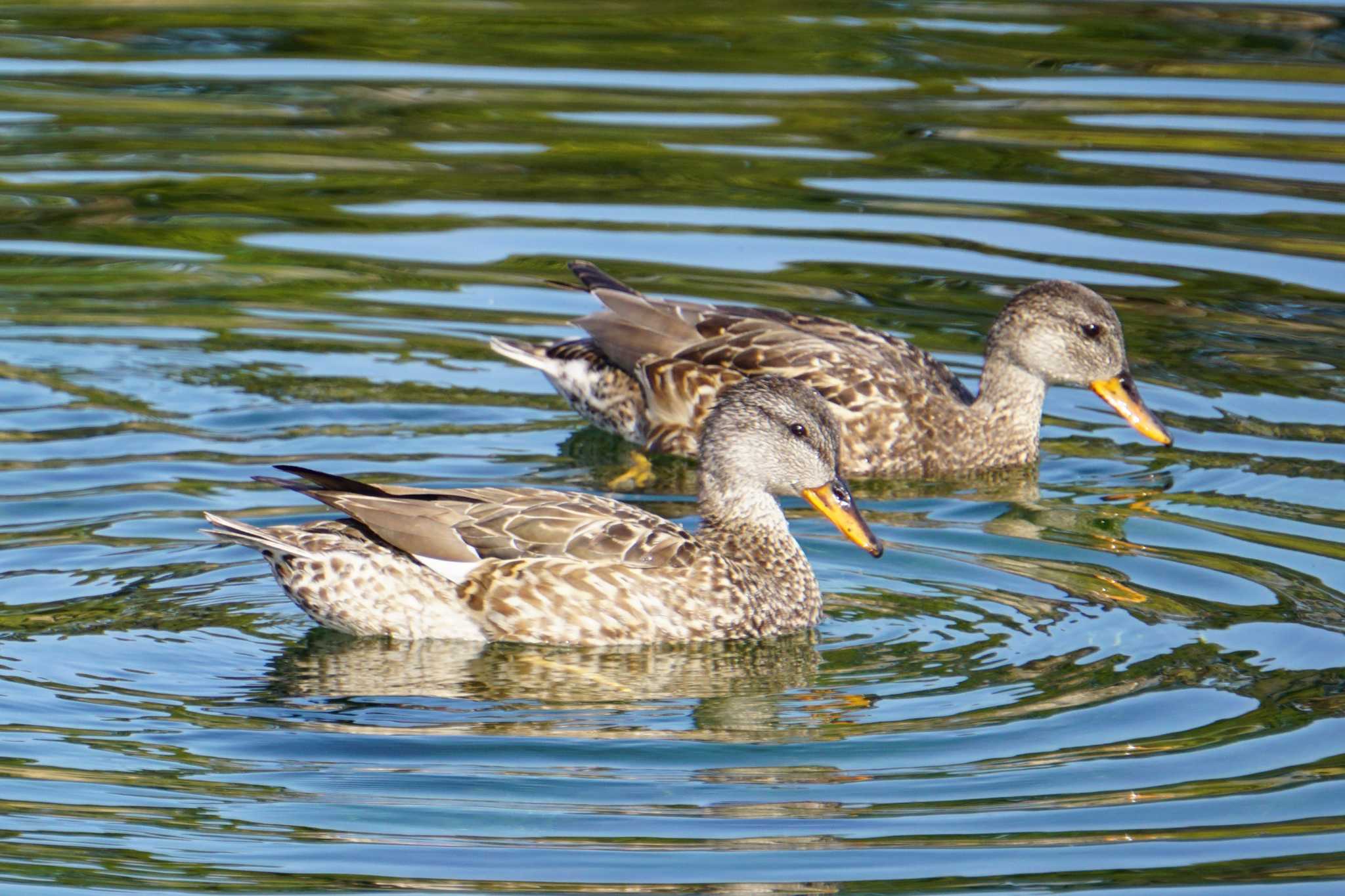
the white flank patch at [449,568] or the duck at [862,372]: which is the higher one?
the duck at [862,372]

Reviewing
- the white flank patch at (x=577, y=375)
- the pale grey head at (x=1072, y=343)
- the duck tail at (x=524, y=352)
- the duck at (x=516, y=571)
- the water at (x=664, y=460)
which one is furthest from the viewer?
the white flank patch at (x=577, y=375)

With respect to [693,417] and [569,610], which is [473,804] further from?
[693,417]

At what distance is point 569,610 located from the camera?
327 inches

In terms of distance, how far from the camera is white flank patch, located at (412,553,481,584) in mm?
8305

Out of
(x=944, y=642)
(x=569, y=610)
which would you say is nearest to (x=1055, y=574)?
(x=944, y=642)

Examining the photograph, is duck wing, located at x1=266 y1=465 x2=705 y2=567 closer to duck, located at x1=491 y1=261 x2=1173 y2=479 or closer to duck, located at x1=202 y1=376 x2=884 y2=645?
duck, located at x1=202 y1=376 x2=884 y2=645

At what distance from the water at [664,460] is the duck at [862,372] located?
0.94ft

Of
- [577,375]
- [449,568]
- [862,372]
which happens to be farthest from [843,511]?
[577,375]

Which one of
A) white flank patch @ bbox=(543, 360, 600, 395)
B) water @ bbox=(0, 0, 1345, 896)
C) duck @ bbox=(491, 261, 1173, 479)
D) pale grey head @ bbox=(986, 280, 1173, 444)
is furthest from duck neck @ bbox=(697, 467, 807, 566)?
pale grey head @ bbox=(986, 280, 1173, 444)

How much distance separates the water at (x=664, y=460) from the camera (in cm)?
644

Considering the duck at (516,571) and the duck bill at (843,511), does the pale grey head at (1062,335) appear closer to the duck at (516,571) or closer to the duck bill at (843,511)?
the duck bill at (843,511)

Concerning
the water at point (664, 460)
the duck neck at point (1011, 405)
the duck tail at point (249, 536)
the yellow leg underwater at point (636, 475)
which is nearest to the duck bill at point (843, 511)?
the water at point (664, 460)

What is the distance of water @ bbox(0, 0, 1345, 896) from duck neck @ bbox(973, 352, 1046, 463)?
0.23 metres

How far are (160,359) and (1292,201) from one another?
681cm
